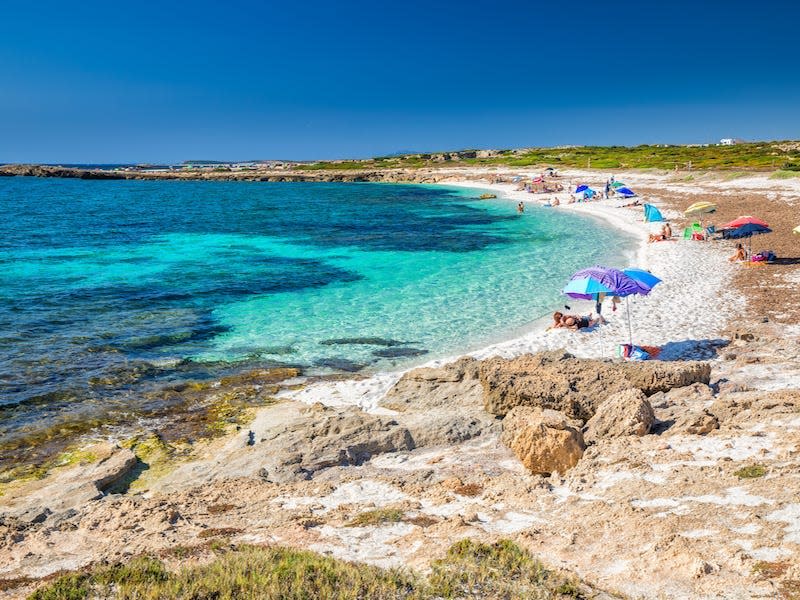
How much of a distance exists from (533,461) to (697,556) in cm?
317

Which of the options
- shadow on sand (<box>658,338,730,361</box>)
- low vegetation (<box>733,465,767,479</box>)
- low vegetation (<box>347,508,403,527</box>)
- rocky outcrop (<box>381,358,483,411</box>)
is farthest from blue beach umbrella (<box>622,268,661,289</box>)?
low vegetation (<box>347,508,403,527</box>)

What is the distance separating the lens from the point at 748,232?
29562 mm

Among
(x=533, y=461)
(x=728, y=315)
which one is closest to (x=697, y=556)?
(x=533, y=461)

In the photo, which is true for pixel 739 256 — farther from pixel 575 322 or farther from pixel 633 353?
pixel 633 353

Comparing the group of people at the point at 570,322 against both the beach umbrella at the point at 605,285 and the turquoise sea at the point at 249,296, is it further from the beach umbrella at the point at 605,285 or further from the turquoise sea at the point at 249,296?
the beach umbrella at the point at 605,285

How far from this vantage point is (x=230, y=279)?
28391 millimetres

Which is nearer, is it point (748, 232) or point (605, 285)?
point (605, 285)

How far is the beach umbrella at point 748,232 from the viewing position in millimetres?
26855

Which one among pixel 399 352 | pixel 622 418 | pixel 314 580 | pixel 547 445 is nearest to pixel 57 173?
pixel 399 352

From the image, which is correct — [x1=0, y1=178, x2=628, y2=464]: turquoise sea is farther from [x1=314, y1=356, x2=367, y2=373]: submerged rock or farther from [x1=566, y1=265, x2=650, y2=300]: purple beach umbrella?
[x1=566, y1=265, x2=650, y2=300]: purple beach umbrella

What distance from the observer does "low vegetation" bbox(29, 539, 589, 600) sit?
209 inches

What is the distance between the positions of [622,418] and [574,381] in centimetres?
158

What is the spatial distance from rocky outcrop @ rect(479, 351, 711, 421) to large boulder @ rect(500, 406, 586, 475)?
4.36 ft

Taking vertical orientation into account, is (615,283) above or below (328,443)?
above
